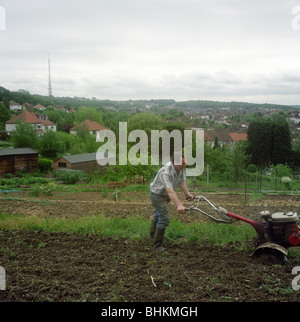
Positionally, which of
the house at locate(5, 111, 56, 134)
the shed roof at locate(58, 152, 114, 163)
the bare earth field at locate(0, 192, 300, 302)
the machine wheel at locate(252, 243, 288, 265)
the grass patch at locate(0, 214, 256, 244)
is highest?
the house at locate(5, 111, 56, 134)

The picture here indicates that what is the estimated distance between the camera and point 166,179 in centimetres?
452

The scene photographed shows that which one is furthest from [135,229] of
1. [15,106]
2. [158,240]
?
[15,106]

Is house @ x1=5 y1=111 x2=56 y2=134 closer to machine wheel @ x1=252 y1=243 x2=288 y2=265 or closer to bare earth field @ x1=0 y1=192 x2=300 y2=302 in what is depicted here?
bare earth field @ x1=0 y1=192 x2=300 y2=302

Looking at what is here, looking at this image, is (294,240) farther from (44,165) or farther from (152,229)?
(44,165)

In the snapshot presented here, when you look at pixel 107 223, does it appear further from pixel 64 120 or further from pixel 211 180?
pixel 64 120

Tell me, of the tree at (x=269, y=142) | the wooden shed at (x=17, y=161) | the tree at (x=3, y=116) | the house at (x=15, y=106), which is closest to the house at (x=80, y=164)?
the wooden shed at (x=17, y=161)

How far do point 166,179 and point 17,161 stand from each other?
65.2 feet

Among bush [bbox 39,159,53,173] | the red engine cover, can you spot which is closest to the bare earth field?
the red engine cover

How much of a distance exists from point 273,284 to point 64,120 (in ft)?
189

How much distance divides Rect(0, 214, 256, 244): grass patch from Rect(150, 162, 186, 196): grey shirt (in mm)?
1099

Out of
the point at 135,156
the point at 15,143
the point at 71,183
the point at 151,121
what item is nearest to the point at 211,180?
the point at 135,156

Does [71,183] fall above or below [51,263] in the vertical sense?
below

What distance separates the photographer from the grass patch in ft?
17.6
